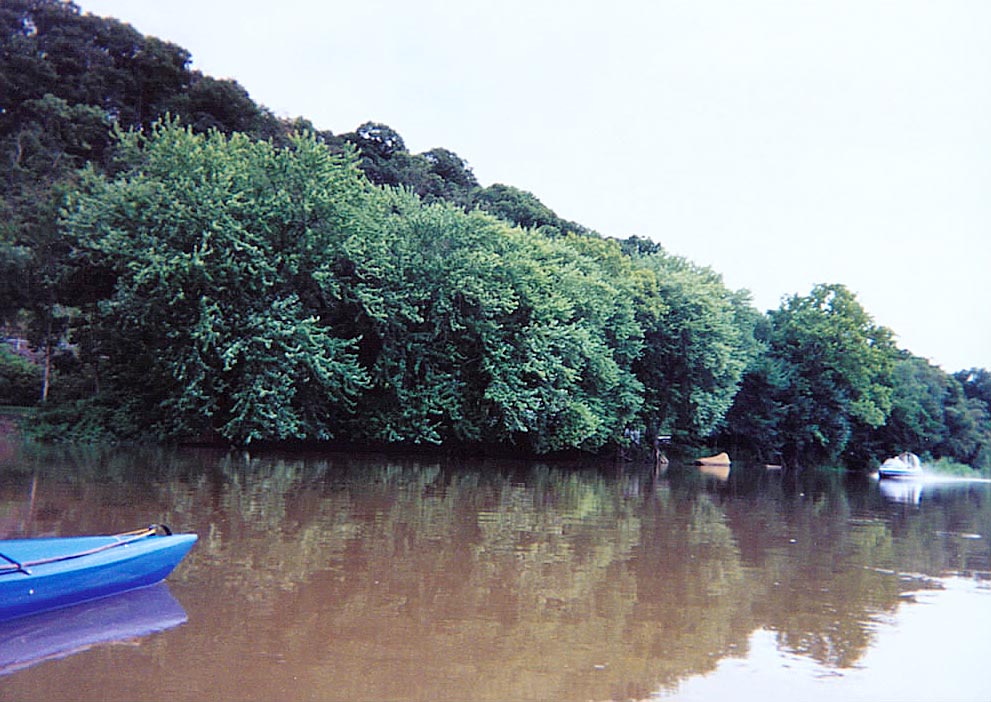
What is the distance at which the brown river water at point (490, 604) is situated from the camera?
541cm

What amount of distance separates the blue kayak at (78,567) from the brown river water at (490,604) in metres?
0.14

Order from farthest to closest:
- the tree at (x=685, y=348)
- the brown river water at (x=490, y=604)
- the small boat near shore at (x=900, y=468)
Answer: the small boat near shore at (x=900, y=468) < the tree at (x=685, y=348) < the brown river water at (x=490, y=604)

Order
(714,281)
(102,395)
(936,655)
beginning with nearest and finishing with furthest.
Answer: (936,655), (102,395), (714,281)

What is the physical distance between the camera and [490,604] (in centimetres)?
743

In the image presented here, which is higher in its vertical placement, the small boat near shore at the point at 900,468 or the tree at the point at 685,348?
the tree at the point at 685,348

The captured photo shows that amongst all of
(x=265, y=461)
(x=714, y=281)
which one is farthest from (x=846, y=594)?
(x=714, y=281)

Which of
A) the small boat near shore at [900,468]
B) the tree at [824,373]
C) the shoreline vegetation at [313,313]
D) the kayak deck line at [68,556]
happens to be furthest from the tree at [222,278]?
the small boat near shore at [900,468]

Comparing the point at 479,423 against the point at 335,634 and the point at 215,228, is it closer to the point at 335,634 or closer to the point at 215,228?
the point at 215,228

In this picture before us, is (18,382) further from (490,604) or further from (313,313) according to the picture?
(490,604)

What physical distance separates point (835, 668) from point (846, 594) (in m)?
2.82

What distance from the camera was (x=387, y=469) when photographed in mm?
21250

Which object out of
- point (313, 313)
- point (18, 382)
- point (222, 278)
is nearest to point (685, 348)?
point (313, 313)

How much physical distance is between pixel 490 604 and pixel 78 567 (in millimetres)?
3249

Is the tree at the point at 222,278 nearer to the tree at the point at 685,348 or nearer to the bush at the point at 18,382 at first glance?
the bush at the point at 18,382
